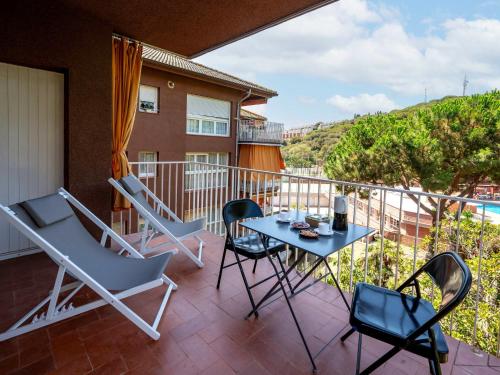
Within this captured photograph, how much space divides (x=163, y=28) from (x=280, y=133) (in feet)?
40.8

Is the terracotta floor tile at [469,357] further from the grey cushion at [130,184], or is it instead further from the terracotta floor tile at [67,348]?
the grey cushion at [130,184]

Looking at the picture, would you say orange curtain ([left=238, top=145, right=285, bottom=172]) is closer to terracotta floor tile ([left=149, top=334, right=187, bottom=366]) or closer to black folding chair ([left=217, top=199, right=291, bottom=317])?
black folding chair ([left=217, top=199, right=291, bottom=317])

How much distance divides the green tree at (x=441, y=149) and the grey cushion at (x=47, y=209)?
8395 mm

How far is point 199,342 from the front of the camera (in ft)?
6.49

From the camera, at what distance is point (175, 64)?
10.7m

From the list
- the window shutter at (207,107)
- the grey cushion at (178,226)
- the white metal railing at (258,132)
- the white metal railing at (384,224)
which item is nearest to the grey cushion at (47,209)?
the grey cushion at (178,226)

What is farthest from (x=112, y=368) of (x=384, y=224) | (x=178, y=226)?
(x=384, y=224)

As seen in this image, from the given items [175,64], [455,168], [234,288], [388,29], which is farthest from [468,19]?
[234,288]

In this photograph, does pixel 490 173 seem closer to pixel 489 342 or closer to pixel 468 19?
pixel 489 342

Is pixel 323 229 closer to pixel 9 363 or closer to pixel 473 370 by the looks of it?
pixel 473 370

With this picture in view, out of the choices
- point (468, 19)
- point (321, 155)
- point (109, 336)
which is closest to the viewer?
point (109, 336)

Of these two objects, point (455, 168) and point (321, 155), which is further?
point (321, 155)

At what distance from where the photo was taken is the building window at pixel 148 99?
1064cm

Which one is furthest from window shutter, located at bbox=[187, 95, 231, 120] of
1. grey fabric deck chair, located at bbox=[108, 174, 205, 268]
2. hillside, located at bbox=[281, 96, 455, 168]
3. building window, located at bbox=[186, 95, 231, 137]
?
hillside, located at bbox=[281, 96, 455, 168]
